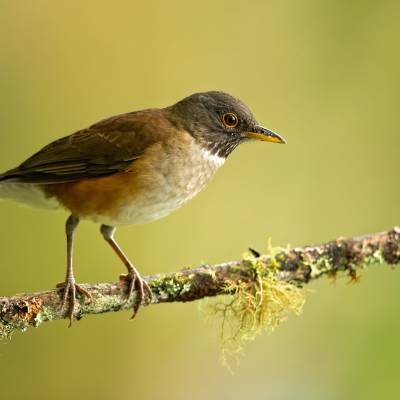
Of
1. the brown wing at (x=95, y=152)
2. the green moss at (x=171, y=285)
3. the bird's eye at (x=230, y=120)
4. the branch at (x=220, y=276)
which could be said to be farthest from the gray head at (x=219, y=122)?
the green moss at (x=171, y=285)

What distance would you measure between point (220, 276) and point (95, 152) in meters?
1.47

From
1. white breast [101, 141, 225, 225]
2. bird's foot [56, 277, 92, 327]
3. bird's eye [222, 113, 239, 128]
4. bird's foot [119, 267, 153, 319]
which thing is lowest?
bird's foot [119, 267, 153, 319]

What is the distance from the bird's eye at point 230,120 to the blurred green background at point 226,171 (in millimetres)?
2516

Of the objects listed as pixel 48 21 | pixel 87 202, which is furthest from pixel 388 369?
pixel 48 21

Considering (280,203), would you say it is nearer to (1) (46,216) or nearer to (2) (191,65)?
(2) (191,65)

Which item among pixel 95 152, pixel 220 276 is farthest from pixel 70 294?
pixel 95 152

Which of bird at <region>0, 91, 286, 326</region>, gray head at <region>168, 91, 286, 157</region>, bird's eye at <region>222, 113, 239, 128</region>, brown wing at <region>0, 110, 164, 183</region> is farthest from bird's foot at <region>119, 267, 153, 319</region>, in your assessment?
bird's eye at <region>222, 113, 239, 128</region>

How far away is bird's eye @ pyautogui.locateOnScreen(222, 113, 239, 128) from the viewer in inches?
219

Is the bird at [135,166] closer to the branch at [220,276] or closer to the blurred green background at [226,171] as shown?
the branch at [220,276]

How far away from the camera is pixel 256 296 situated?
477cm

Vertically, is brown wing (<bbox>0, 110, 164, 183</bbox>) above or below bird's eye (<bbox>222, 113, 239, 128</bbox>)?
below

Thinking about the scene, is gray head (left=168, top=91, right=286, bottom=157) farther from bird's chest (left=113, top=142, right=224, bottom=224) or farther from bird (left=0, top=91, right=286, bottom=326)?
bird's chest (left=113, top=142, right=224, bottom=224)

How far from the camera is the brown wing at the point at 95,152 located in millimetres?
5191

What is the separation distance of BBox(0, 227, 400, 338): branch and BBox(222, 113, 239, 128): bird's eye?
124cm
